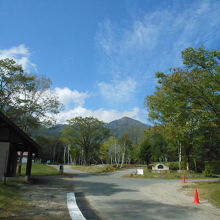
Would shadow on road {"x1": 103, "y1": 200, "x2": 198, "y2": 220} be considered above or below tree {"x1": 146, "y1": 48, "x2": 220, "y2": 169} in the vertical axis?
below

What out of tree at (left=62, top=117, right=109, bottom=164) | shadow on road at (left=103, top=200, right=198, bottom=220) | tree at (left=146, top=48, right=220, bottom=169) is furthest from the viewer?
tree at (left=62, top=117, right=109, bottom=164)

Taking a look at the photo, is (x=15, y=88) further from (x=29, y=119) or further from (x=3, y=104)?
(x=29, y=119)

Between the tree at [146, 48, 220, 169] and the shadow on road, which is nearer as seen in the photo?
the shadow on road

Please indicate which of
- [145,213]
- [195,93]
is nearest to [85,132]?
[195,93]

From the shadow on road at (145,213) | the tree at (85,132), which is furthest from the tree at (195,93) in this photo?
the tree at (85,132)

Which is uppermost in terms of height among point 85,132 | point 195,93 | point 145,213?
point 85,132

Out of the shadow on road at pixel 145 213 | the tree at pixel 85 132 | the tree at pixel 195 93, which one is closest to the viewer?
the shadow on road at pixel 145 213

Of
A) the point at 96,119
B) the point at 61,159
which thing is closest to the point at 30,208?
the point at 96,119

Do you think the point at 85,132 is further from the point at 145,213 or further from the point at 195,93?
the point at 145,213

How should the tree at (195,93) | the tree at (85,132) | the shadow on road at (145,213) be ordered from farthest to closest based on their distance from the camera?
the tree at (85,132) < the tree at (195,93) < the shadow on road at (145,213)

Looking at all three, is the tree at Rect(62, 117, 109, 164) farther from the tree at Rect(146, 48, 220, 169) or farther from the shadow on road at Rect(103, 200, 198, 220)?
the shadow on road at Rect(103, 200, 198, 220)

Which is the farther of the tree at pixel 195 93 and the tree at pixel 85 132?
the tree at pixel 85 132

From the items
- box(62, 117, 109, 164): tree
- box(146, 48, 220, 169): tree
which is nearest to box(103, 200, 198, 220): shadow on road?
box(146, 48, 220, 169): tree

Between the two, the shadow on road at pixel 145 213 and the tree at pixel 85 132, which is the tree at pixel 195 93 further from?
the tree at pixel 85 132
